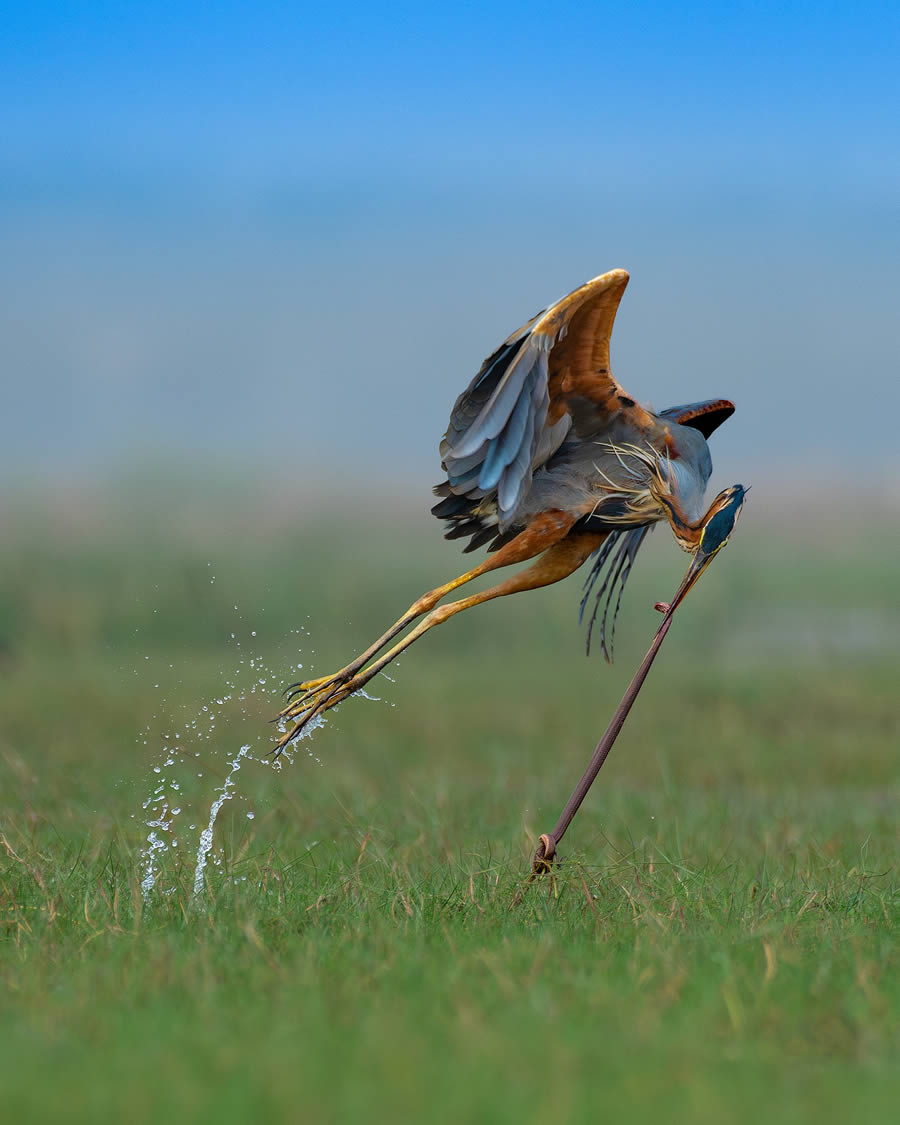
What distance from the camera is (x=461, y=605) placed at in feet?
17.2

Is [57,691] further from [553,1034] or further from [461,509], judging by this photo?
[553,1034]

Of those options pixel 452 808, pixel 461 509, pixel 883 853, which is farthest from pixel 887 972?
pixel 452 808

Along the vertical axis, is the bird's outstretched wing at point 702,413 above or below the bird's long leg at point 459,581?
above

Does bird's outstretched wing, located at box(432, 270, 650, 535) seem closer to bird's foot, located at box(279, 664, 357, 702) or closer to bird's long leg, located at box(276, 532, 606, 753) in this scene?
bird's long leg, located at box(276, 532, 606, 753)


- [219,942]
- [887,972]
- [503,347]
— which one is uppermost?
[503,347]

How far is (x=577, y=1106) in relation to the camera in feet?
9.17

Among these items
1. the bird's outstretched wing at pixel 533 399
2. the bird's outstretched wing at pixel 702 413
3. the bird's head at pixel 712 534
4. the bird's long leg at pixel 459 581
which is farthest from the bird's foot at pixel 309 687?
the bird's outstretched wing at pixel 702 413

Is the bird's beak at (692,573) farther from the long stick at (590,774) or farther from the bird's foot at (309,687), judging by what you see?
the bird's foot at (309,687)

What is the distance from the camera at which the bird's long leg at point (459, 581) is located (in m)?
5.20

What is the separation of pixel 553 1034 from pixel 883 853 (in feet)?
13.9

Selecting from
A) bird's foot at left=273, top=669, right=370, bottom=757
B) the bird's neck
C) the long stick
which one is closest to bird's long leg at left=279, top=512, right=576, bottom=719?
bird's foot at left=273, top=669, right=370, bottom=757

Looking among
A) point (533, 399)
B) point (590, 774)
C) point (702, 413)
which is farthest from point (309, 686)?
point (702, 413)

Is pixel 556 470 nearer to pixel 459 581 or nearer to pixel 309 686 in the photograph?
pixel 459 581

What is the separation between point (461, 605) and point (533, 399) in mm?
838
